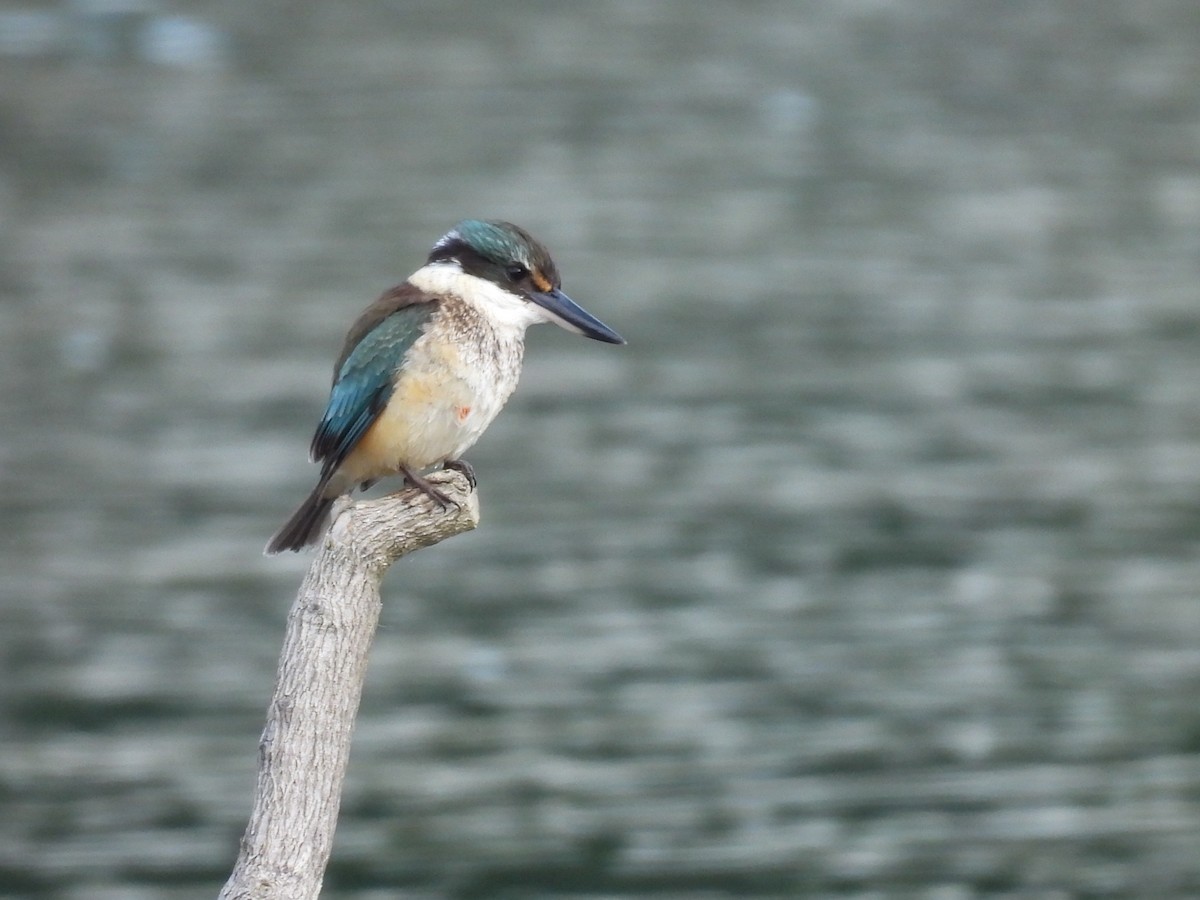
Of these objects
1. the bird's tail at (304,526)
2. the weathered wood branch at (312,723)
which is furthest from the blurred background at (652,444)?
the weathered wood branch at (312,723)

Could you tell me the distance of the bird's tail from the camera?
362 centimetres

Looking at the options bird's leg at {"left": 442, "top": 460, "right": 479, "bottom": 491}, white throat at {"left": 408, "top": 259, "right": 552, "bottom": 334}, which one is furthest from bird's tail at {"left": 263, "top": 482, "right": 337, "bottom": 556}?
white throat at {"left": 408, "top": 259, "right": 552, "bottom": 334}

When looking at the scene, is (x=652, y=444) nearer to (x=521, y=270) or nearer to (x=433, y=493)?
(x=521, y=270)

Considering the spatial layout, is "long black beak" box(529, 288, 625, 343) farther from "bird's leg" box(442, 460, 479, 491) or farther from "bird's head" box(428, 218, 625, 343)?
Result: "bird's leg" box(442, 460, 479, 491)

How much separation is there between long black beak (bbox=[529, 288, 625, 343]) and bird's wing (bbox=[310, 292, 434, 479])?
0.21 metres

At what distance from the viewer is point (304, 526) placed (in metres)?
3.65

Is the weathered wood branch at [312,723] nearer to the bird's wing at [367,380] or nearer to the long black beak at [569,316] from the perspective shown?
the bird's wing at [367,380]

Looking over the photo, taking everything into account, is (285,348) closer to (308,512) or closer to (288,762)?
(308,512)

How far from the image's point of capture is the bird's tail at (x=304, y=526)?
142 inches

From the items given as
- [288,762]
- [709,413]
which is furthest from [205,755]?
[288,762]

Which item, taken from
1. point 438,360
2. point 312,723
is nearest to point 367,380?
point 438,360

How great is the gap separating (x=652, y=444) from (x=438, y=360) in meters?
4.60

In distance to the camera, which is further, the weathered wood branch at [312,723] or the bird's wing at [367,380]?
the bird's wing at [367,380]

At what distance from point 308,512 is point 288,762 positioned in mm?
1266
